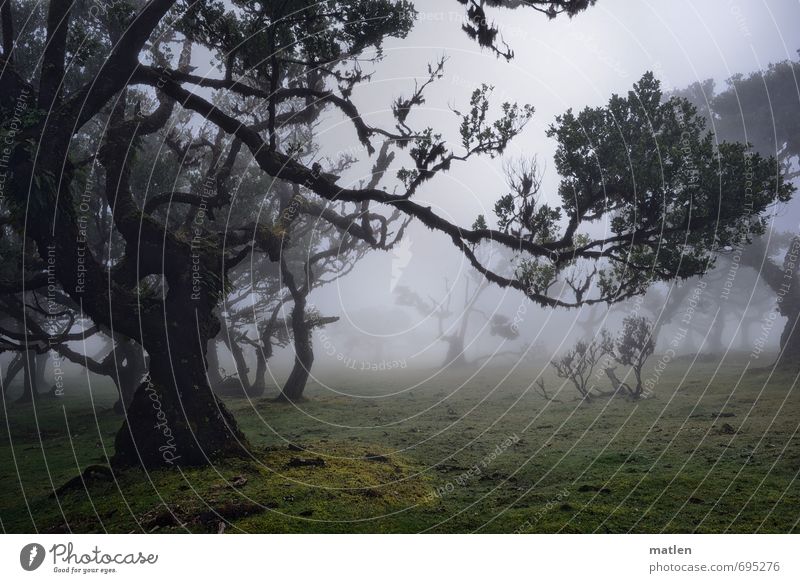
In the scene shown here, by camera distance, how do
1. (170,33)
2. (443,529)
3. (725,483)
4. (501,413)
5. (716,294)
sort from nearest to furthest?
1. (443,529)
2. (725,483)
3. (501,413)
4. (170,33)
5. (716,294)

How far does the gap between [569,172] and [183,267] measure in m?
11.6

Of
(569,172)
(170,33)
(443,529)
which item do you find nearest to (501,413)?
(569,172)

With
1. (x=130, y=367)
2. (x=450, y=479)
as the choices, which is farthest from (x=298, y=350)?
(x=450, y=479)

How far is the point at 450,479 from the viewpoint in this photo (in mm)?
10828

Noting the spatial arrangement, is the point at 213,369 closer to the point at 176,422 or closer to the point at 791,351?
the point at 176,422

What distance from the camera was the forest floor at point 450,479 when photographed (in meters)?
8.38

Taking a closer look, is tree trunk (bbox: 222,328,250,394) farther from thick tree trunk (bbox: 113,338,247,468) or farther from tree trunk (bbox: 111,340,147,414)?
thick tree trunk (bbox: 113,338,247,468)

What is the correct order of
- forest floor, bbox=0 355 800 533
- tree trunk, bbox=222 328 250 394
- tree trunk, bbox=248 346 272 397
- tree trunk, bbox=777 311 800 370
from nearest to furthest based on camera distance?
forest floor, bbox=0 355 800 533 < tree trunk, bbox=777 311 800 370 < tree trunk, bbox=248 346 272 397 < tree trunk, bbox=222 328 250 394

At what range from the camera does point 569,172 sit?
13.7 meters

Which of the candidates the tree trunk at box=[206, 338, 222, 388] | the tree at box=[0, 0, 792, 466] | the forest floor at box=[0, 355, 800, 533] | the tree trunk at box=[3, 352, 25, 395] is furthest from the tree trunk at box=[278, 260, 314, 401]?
the tree trunk at box=[3, 352, 25, 395]

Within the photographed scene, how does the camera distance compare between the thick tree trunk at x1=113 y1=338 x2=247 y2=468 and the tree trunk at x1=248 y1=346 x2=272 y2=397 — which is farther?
the tree trunk at x1=248 y1=346 x2=272 y2=397

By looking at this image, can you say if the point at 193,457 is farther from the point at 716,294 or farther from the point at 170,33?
the point at 716,294

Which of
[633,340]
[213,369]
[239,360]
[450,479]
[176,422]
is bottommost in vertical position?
[450,479]

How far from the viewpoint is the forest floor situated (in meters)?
8.38
